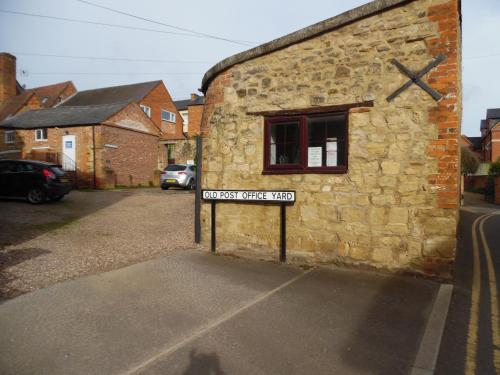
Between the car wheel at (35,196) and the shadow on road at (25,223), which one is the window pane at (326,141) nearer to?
the shadow on road at (25,223)

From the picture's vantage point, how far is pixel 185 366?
9.49 feet

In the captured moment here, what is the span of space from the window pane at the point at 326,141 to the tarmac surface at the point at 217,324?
200 centimetres

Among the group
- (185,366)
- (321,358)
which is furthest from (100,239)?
(321,358)

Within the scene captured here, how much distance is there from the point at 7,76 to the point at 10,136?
15.2 metres

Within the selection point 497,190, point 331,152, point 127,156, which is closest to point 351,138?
point 331,152

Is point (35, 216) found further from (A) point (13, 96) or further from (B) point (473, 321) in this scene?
(A) point (13, 96)

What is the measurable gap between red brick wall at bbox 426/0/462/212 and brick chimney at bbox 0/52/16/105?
43.1m

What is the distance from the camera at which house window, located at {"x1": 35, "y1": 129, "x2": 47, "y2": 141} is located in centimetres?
2408

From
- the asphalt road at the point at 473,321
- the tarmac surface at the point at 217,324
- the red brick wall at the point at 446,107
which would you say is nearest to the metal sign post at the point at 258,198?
the tarmac surface at the point at 217,324

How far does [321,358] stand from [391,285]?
92.6 inches

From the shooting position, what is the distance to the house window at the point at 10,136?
25837mm

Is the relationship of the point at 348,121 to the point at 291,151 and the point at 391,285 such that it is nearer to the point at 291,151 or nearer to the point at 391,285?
the point at 291,151

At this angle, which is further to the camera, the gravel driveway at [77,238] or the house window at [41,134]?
the house window at [41,134]

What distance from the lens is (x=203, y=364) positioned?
293 cm
